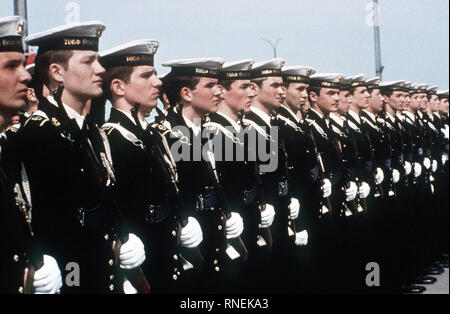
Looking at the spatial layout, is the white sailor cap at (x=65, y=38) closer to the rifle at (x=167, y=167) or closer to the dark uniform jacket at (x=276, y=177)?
the rifle at (x=167, y=167)

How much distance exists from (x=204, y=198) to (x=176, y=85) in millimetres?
905

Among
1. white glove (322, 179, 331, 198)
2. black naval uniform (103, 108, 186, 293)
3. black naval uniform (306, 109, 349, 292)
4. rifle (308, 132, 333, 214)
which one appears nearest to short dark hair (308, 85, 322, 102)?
black naval uniform (306, 109, 349, 292)

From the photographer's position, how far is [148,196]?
3.82m

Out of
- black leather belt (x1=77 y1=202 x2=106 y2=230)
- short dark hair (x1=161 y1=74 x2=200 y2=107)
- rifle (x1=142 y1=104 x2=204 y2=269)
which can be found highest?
short dark hair (x1=161 y1=74 x2=200 y2=107)

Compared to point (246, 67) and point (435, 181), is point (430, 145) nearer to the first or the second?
point (435, 181)

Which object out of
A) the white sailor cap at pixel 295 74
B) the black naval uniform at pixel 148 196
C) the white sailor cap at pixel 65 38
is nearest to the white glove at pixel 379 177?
the white sailor cap at pixel 295 74

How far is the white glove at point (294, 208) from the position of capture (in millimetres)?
5461

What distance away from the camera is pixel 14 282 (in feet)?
9.36

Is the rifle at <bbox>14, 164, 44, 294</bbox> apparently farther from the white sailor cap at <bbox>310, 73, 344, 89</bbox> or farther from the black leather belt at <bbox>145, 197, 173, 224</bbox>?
the white sailor cap at <bbox>310, 73, 344, 89</bbox>

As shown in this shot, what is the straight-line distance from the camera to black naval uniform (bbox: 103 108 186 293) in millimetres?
3773

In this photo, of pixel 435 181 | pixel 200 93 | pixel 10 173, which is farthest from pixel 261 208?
pixel 435 181

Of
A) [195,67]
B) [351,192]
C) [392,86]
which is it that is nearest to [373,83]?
[392,86]

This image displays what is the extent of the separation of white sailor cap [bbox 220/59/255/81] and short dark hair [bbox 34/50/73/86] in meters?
1.82
